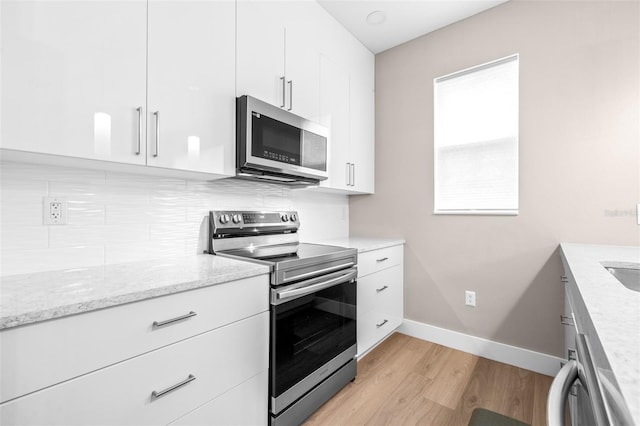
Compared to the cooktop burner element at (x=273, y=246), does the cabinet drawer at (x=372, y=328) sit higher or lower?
lower

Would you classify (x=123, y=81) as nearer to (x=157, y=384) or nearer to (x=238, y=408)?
(x=157, y=384)

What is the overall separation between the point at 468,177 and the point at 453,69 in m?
0.93

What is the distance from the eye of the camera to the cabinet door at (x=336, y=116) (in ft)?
7.52

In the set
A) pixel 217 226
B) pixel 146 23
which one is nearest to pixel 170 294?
pixel 217 226

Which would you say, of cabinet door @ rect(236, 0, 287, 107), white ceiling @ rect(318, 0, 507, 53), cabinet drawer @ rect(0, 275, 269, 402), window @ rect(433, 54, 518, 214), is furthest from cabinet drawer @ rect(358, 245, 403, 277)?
white ceiling @ rect(318, 0, 507, 53)

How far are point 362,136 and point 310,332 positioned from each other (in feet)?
5.98

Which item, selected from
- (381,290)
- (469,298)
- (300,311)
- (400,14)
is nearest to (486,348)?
(469,298)

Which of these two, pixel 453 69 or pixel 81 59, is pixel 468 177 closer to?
pixel 453 69

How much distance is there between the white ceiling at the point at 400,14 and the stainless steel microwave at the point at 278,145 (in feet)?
3.27

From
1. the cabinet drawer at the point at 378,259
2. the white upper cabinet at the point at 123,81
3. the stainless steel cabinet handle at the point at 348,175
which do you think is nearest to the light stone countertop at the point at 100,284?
the white upper cabinet at the point at 123,81

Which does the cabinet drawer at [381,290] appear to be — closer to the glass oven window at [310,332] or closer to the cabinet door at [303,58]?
the glass oven window at [310,332]

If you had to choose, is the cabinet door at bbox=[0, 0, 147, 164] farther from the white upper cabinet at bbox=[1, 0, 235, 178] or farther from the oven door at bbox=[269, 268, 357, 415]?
the oven door at bbox=[269, 268, 357, 415]

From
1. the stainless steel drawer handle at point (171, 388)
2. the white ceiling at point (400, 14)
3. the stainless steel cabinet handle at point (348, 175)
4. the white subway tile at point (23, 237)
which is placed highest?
the white ceiling at point (400, 14)

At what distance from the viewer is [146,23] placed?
1278 mm
